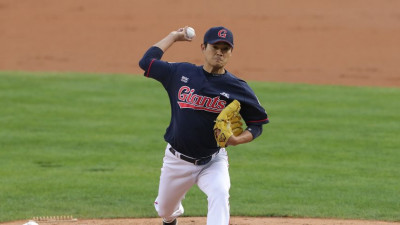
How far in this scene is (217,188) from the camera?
18.5 ft

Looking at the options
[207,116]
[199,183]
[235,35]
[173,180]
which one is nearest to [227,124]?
[207,116]

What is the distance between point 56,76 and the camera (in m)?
16.2

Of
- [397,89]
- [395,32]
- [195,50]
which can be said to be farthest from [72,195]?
[395,32]

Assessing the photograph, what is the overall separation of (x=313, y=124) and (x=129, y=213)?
512 centimetres

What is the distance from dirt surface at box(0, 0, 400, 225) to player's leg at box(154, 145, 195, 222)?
10.6m

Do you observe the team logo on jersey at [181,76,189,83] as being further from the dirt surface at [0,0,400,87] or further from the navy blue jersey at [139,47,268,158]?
the dirt surface at [0,0,400,87]

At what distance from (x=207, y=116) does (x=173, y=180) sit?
620 mm

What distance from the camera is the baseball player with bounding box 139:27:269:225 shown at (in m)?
5.62

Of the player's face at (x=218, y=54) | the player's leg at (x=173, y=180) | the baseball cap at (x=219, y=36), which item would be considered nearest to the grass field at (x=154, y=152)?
the player's leg at (x=173, y=180)

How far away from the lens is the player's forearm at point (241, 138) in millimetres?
5543

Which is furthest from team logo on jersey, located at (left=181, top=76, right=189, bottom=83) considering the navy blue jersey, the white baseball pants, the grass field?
the grass field

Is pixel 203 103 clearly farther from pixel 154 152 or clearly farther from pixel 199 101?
pixel 154 152

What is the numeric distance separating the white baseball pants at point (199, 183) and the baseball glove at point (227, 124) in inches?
12.0

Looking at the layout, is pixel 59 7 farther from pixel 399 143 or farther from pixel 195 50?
pixel 399 143
